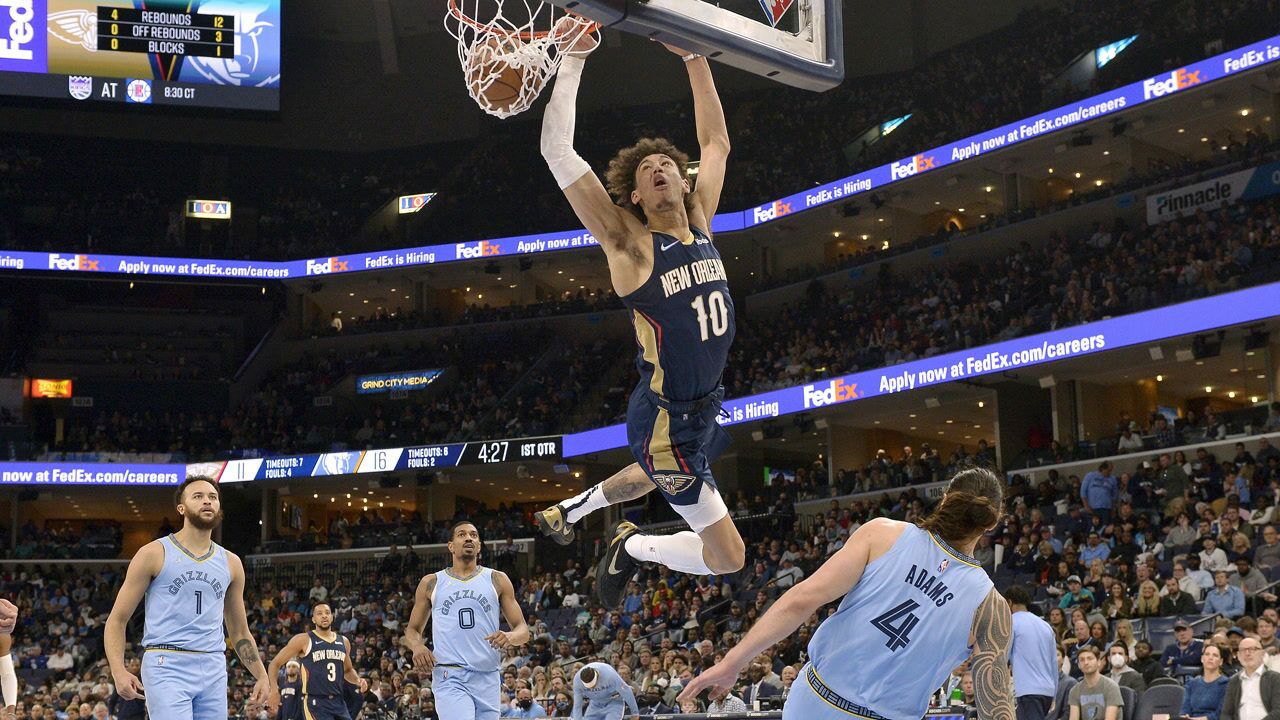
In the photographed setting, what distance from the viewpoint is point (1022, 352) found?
83.3ft

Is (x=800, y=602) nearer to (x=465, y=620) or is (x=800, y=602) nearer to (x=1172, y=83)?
(x=465, y=620)

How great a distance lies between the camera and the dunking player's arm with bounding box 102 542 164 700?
24.1 ft

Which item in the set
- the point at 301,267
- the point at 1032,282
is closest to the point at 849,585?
the point at 1032,282

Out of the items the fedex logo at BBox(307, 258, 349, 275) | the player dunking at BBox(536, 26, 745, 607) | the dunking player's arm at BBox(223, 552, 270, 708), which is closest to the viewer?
the player dunking at BBox(536, 26, 745, 607)

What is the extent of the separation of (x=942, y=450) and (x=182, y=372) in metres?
24.5

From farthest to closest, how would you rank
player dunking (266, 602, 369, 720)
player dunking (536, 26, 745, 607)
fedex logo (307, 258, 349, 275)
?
fedex logo (307, 258, 349, 275), player dunking (266, 602, 369, 720), player dunking (536, 26, 745, 607)

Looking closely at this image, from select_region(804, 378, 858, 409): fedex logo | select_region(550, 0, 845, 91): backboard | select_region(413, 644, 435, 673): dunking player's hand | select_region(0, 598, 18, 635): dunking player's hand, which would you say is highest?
select_region(804, 378, 858, 409): fedex logo

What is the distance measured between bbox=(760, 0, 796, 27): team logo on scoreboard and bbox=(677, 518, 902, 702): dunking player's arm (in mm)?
3032

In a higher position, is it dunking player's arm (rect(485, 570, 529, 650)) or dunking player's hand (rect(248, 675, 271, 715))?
dunking player's arm (rect(485, 570, 529, 650))

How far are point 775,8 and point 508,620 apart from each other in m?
4.50

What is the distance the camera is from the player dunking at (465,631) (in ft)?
29.4

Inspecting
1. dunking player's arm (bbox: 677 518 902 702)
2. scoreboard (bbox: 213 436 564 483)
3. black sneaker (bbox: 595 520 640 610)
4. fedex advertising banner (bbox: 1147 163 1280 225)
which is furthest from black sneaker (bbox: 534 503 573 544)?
scoreboard (bbox: 213 436 564 483)

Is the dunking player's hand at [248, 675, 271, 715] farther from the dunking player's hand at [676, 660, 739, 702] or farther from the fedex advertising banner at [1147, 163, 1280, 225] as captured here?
the fedex advertising banner at [1147, 163, 1280, 225]

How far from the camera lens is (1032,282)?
28.4 m
